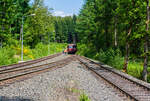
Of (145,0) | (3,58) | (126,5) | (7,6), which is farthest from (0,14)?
(145,0)

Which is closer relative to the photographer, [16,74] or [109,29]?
[16,74]

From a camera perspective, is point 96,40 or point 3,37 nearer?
point 3,37

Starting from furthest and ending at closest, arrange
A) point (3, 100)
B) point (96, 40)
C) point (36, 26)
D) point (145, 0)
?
point (36, 26)
point (96, 40)
point (145, 0)
point (3, 100)

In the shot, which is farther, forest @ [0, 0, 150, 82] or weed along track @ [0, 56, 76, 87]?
forest @ [0, 0, 150, 82]

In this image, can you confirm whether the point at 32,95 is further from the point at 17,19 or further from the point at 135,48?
the point at 17,19

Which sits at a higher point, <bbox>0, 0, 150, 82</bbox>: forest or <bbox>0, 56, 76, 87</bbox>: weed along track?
<bbox>0, 0, 150, 82</bbox>: forest

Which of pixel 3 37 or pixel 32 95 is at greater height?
pixel 3 37

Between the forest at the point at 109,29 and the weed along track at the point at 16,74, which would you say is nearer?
the weed along track at the point at 16,74

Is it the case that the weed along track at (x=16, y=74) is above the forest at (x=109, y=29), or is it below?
below

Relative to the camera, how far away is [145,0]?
14.1m

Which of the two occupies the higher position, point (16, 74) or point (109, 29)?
point (109, 29)

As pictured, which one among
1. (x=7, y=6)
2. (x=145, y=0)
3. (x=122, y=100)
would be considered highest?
(x=7, y=6)

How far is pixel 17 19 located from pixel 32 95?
36.2 meters

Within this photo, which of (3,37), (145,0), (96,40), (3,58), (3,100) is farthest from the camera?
(96,40)
